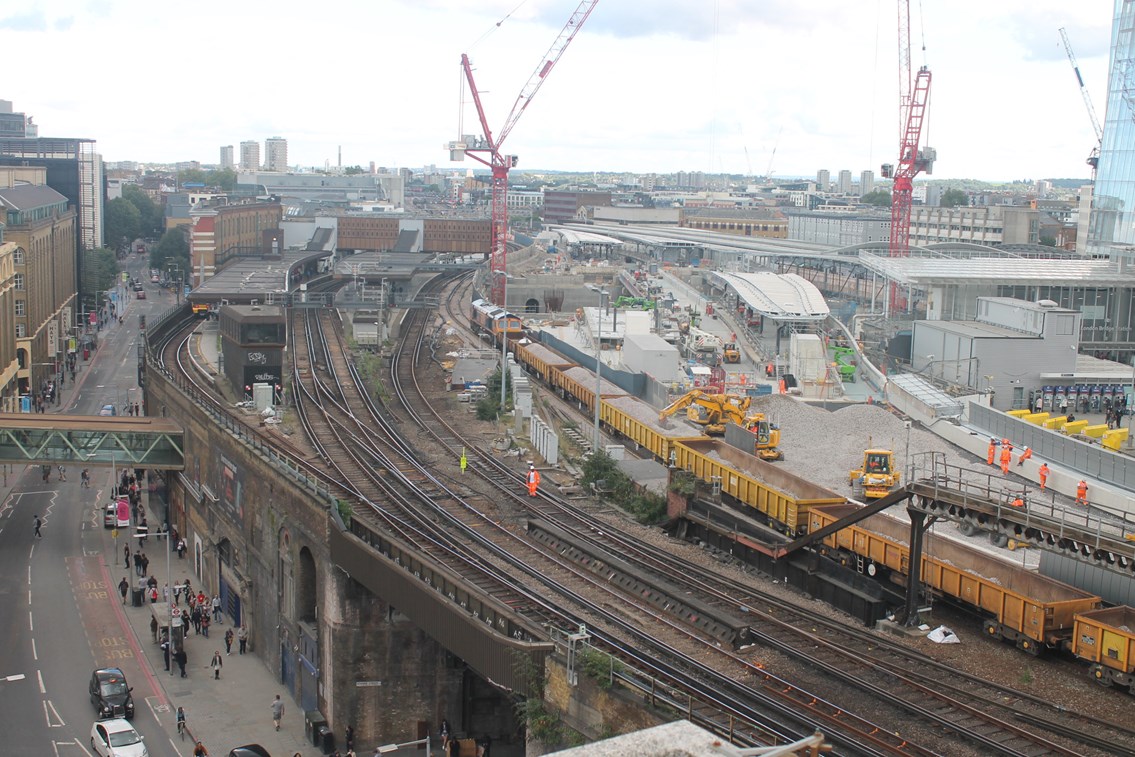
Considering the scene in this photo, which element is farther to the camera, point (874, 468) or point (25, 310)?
point (25, 310)

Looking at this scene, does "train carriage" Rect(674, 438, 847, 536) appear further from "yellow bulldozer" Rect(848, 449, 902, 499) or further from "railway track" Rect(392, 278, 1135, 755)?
"railway track" Rect(392, 278, 1135, 755)

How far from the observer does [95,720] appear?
99.4 ft

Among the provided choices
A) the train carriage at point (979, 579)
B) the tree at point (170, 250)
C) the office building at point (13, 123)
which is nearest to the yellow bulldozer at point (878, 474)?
the train carriage at point (979, 579)

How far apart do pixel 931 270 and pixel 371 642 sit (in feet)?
159

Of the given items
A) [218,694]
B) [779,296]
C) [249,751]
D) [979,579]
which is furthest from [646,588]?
[779,296]

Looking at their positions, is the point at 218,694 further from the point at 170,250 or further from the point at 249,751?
the point at 170,250

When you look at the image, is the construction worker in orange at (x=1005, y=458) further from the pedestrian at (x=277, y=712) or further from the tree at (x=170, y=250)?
the tree at (x=170, y=250)

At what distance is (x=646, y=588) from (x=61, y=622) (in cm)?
1908

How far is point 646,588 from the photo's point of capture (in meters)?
27.3

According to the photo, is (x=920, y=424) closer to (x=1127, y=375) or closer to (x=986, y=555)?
(x=1127, y=375)

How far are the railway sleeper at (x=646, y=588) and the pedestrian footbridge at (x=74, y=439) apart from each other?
63.9 ft

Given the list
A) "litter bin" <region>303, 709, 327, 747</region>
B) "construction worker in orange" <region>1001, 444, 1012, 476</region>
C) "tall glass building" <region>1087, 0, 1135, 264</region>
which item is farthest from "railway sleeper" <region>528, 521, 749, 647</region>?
"tall glass building" <region>1087, 0, 1135, 264</region>

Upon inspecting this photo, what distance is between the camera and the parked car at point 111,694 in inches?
1187

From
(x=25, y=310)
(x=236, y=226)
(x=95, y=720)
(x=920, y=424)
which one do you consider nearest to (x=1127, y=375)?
(x=920, y=424)
